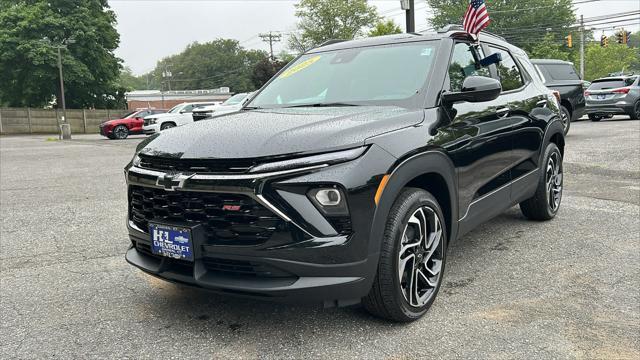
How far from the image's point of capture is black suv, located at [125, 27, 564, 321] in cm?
245

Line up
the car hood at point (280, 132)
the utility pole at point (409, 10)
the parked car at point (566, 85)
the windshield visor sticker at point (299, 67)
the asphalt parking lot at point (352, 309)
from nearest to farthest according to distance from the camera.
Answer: the car hood at point (280, 132) < the asphalt parking lot at point (352, 309) < the windshield visor sticker at point (299, 67) < the parked car at point (566, 85) < the utility pole at point (409, 10)

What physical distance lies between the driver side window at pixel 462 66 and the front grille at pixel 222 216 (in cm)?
180

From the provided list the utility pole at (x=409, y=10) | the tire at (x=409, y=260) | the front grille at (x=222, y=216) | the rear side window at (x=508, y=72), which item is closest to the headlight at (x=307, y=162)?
the front grille at (x=222, y=216)

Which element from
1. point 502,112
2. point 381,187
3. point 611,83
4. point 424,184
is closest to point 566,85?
point 611,83

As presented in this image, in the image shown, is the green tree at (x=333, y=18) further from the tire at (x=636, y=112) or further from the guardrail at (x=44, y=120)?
the tire at (x=636, y=112)

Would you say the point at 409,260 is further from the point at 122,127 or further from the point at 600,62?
the point at 600,62

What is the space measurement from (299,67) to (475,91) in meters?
1.58

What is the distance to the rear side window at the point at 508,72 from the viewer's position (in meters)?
4.39

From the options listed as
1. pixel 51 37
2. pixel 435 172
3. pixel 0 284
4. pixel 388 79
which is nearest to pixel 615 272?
pixel 435 172

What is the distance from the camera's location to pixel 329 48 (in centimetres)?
432

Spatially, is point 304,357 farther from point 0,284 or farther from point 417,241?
point 0,284

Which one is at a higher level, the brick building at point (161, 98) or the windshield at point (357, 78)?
the brick building at point (161, 98)

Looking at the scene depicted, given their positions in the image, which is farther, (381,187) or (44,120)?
(44,120)

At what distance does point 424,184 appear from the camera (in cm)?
314
